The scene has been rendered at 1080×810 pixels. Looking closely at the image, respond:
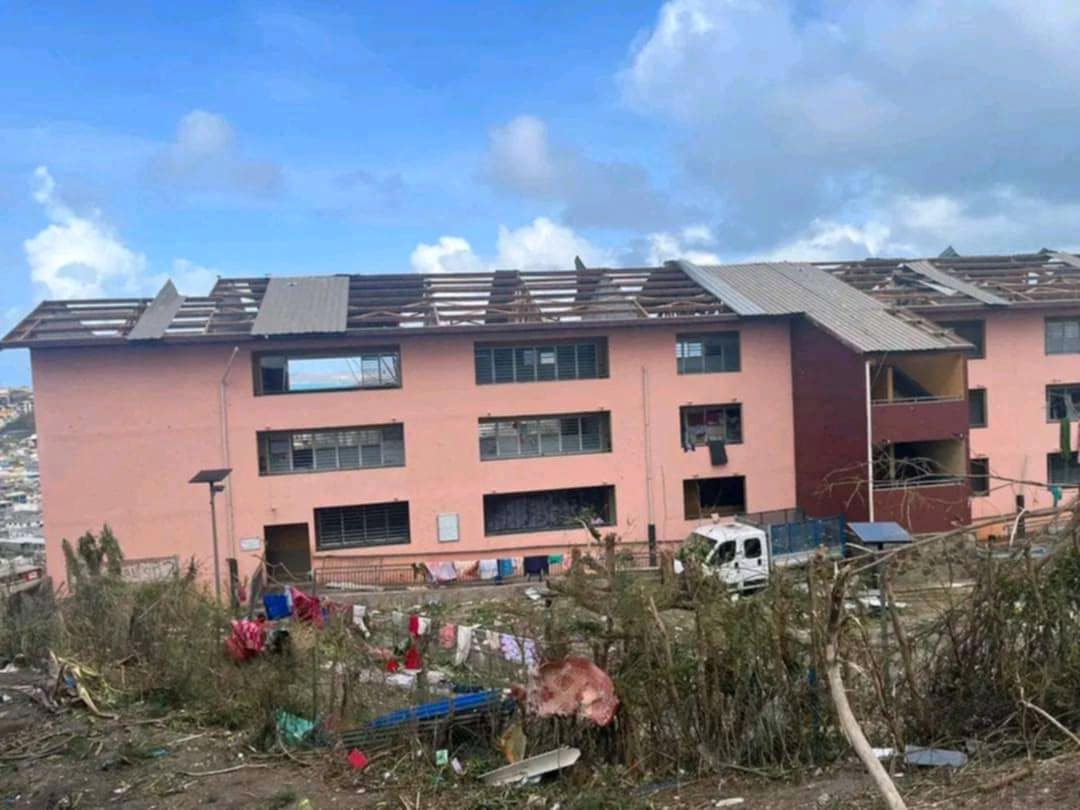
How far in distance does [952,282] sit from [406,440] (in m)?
18.7

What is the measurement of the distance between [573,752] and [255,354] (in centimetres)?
1799

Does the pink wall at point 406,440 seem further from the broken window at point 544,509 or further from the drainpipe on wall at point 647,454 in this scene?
the broken window at point 544,509

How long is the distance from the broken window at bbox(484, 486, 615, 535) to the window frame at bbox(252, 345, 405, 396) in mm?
4487

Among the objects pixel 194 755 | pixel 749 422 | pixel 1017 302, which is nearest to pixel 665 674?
pixel 194 755

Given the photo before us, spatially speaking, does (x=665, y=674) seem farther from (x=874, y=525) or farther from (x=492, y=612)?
(x=874, y=525)

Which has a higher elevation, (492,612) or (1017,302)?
(1017,302)

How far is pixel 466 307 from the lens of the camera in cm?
2291

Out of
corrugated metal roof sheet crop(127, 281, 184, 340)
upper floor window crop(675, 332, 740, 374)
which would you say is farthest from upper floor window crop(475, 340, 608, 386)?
corrugated metal roof sheet crop(127, 281, 184, 340)

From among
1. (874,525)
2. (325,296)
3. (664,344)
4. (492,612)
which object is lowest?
(492,612)

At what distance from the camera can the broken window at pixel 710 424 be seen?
23.9 metres

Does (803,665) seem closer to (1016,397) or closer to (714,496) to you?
(714,496)

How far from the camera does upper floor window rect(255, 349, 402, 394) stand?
21875 mm

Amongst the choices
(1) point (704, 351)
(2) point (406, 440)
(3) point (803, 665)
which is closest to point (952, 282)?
(1) point (704, 351)

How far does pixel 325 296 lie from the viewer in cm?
2366
